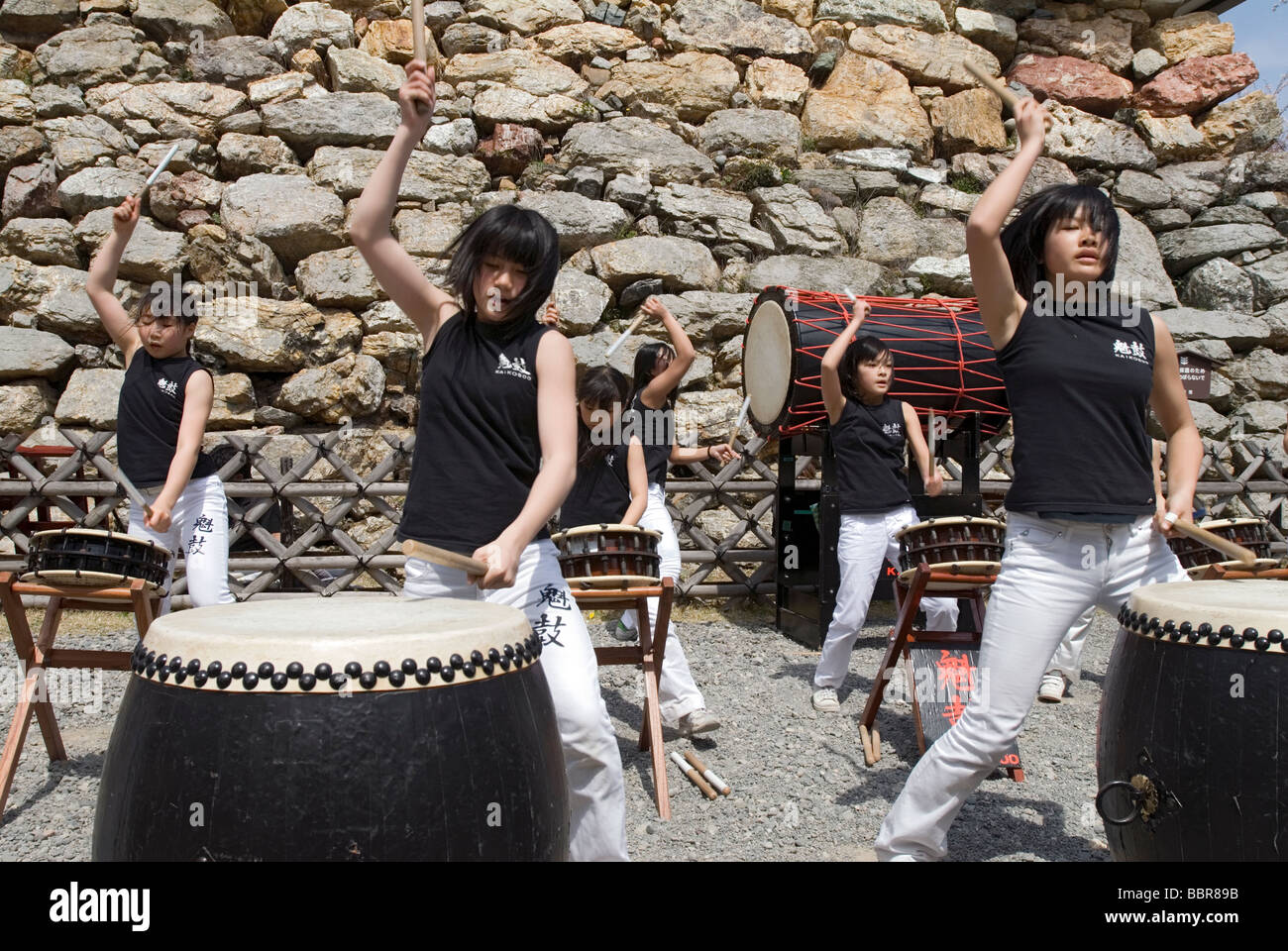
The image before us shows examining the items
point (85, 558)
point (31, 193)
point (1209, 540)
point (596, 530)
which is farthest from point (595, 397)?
point (31, 193)

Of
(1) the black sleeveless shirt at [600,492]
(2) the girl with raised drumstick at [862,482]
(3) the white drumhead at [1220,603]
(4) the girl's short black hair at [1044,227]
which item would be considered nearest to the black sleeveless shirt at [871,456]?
(2) the girl with raised drumstick at [862,482]

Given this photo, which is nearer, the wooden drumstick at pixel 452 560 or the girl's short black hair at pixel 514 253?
the wooden drumstick at pixel 452 560

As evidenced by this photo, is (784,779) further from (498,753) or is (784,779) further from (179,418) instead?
(179,418)

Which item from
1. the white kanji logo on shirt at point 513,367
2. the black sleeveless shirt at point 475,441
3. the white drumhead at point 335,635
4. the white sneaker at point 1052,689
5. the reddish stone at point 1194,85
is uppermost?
the reddish stone at point 1194,85

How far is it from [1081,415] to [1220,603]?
2.11 feet

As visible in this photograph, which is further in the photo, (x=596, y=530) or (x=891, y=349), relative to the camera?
(x=891, y=349)

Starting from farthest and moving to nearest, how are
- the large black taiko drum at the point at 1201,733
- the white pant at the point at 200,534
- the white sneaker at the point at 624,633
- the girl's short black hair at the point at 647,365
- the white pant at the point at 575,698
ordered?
the white sneaker at the point at 624,633
the girl's short black hair at the point at 647,365
the white pant at the point at 200,534
the white pant at the point at 575,698
the large black taiko drum at the point at 1201,733

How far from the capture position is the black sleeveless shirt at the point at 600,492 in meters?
4.38

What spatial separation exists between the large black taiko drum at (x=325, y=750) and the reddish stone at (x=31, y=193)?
8652mm

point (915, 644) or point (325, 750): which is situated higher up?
point (325, 750)

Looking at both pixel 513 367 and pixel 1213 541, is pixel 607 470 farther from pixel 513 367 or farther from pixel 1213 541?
pixel 1213 541

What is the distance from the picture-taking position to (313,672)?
1543mm

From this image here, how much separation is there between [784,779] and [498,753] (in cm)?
223

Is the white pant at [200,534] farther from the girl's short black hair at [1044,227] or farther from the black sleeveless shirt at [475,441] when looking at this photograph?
the girl's short black hair at [1044,227]
